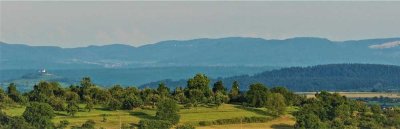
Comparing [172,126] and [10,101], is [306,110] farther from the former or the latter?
[10,101]

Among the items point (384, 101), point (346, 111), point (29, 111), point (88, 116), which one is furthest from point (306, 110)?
point (384, 101)

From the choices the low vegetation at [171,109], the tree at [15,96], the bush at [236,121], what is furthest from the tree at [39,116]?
the bush at [236,121]

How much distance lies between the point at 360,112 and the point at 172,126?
2448 cm

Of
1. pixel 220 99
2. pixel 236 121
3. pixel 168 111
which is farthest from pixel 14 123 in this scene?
pixel 220 99

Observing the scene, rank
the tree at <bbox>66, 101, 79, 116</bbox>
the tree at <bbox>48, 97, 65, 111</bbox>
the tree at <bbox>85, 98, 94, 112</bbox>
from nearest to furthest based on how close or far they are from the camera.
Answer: the tree at <bbox>66, 101, 79, 116</bbox>
the tree at <bbox>48, 97, 65, 111</bbox>
the tree at <bbox>85, 98, 94, 112</bbox>

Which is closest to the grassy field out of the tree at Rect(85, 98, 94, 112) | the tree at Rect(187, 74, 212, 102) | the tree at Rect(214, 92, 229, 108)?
the tree at Rect(85, 98, 94, 112)

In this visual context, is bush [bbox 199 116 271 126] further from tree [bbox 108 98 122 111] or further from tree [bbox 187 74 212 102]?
tree [bbox 187 74 212 102]

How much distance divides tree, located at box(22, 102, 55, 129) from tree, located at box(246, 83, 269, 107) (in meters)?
28.2

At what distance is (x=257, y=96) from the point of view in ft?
362

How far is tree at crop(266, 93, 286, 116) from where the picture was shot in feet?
343

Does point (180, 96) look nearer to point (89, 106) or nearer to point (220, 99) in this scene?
point (220, 99)

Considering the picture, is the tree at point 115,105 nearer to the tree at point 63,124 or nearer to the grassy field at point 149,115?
the grassy field at point 149,115

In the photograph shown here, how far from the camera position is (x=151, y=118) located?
316ft

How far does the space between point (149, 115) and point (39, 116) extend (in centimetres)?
1396
